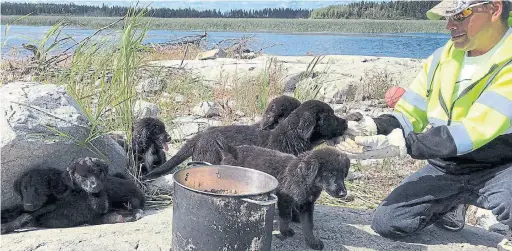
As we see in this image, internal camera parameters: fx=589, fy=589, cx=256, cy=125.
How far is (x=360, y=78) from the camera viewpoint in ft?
43.5

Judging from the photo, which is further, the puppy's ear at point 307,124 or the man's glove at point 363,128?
the puppy's ear at point 307,124

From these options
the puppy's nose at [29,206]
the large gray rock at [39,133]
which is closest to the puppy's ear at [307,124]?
the large gray rock at [39,133]

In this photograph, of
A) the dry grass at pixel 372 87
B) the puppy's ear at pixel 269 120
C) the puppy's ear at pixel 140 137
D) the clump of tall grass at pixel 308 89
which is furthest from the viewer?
the dry grass at pixel 372 87

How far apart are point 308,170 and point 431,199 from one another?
140 centimetres

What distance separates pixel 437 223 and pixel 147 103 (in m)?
4.81

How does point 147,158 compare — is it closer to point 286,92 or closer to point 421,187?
point 421,187

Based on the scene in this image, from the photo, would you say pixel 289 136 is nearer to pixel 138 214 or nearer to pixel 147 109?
pixel 138 214

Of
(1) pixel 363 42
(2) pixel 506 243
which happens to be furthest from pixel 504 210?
(1) pixel 363 42

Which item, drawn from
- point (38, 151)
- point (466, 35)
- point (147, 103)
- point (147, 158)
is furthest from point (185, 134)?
point (466, 35)

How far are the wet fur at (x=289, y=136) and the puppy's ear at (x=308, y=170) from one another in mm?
956

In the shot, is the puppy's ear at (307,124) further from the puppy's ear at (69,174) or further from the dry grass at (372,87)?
the dry grass at (372,87)

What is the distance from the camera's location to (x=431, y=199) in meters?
5.45

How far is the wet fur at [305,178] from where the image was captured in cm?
479

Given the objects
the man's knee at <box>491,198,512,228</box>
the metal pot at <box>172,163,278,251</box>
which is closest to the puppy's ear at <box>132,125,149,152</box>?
the metal pot at <box>172,163,278,251</box>
